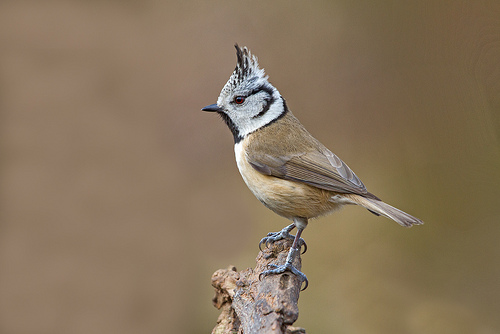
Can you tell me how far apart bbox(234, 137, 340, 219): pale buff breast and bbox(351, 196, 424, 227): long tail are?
0.66ft

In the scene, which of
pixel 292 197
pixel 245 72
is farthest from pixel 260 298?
pixel 245 72

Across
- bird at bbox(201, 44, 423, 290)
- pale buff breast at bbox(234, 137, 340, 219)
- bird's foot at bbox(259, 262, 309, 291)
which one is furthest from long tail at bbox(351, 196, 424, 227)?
bird's foot at bbox(259, 262, 309, 291)

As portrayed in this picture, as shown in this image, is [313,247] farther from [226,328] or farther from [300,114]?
[226,328]

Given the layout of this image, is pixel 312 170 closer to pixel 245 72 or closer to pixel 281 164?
pixel 281 164

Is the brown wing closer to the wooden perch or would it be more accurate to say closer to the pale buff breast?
the pale buff breast

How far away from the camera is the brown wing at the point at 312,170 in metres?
3.14

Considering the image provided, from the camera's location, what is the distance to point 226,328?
2900mm

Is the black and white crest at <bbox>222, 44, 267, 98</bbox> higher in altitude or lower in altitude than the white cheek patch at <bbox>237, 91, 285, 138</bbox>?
higher

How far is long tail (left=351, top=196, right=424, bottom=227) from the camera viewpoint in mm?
2857

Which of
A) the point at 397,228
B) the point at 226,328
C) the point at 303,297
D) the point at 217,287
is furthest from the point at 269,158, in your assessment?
the point at 397,228

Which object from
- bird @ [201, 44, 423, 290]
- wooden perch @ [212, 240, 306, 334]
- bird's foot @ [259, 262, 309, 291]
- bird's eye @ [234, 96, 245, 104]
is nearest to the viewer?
wooden perch @ [212, 240, 306, 334]

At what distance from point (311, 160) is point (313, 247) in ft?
6.16

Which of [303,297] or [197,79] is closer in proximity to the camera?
[303,297]

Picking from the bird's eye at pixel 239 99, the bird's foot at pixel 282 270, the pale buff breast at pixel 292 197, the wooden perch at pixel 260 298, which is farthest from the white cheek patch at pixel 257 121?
the bird's foot at pixel 282 270
